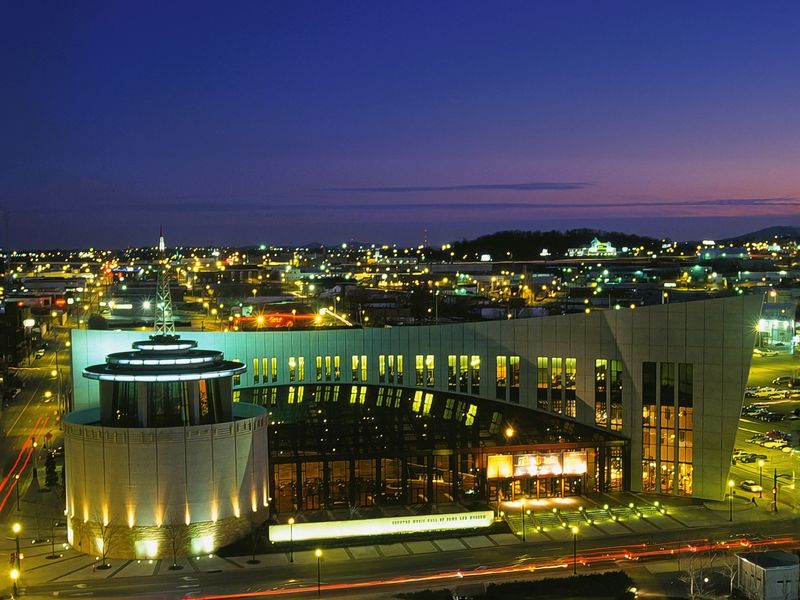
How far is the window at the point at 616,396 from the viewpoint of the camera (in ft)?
206

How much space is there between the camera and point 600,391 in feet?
208

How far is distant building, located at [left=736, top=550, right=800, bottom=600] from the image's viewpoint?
1610 inches

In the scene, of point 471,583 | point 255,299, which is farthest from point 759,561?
point 255,299

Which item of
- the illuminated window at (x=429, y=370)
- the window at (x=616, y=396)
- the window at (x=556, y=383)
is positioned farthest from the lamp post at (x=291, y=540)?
the window at (x=616, y=396)

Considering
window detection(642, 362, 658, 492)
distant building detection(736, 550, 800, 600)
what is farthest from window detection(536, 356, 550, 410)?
distant building detection(736, 550, 800, 600)

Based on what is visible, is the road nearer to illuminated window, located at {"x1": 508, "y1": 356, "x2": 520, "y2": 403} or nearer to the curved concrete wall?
the curved concrete wall

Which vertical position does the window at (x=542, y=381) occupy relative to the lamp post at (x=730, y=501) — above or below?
above

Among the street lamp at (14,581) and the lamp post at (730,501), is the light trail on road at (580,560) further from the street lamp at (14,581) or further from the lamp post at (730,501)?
the street lamp at (14,581)

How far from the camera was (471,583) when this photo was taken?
44281mm

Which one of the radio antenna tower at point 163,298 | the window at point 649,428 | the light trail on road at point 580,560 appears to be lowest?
the light trail on road at point 580,560

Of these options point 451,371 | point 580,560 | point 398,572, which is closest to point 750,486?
point 580,560

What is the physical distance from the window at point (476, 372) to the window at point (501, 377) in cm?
150

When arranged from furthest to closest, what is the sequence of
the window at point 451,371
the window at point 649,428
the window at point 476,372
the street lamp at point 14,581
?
the window at point 451,371 → the window at point 476,372 → the window at point 649,428 → the street lamp at point 14,581

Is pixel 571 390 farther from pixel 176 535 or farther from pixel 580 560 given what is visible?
pixel 176 535
